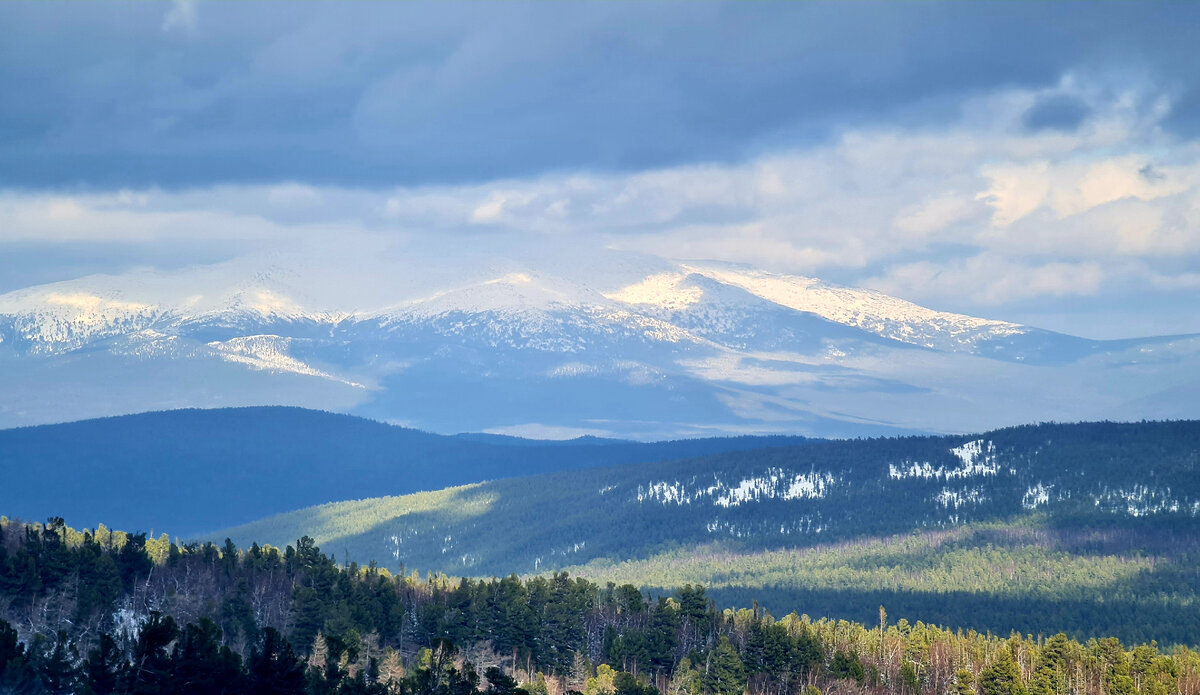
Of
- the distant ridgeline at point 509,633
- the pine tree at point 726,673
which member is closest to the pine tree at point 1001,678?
the distant ridgeline at point 509,633

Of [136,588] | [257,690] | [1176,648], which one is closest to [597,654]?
[136,588]

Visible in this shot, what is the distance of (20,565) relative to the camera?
128 meters

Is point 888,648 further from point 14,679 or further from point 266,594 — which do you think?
point 14,679

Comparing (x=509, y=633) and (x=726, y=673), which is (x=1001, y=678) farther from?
(x=509, y=633)

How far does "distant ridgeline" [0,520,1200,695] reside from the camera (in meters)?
128

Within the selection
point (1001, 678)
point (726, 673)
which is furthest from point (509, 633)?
point (1001, 678)

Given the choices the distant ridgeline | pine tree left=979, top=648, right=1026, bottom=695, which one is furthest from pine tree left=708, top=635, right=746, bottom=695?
pine tree left=979, top=648, right=1026, bottom=695

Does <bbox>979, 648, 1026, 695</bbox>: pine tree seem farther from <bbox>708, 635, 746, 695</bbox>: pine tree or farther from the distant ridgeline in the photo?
<bbox>708, 635, 746, 695</bbox>: pine tree

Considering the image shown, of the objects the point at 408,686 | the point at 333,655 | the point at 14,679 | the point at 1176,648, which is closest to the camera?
the point at 14,679

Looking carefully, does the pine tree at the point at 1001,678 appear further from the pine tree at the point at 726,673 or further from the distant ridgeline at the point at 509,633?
the pine tree at the point at 726,673

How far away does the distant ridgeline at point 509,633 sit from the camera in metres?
128

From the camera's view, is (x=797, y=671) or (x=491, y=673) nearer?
(x=491, y=673)

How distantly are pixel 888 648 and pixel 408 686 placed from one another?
247ft

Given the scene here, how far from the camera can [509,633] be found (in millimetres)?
146250
